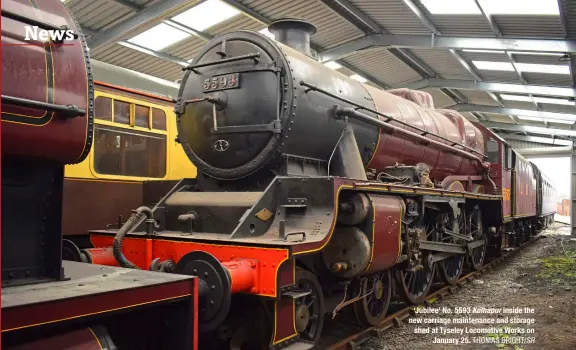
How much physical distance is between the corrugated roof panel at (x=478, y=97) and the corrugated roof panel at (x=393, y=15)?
27.6 ft

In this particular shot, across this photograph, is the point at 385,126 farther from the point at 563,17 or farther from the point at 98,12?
the point at 98,12

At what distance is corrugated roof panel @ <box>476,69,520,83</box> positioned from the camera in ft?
51.2

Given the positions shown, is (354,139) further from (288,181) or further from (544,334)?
(544,334)

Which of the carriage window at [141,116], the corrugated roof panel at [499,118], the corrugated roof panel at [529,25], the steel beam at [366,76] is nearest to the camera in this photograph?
the carriage window at [141,116]

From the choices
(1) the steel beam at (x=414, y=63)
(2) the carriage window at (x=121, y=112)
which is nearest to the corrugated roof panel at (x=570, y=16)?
(1) the steel beam at (x=414, y=63)

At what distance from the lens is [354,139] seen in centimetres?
521

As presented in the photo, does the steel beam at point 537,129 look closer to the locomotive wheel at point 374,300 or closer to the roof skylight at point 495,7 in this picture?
the roof skylight at point 495,7

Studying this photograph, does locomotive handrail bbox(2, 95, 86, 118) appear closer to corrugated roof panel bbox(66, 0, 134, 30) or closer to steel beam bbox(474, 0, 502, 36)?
corrugated roof panel bbox(66, 0, 134, 30)

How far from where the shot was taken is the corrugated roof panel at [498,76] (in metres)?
15.6

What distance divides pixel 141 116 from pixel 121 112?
36 centimetres

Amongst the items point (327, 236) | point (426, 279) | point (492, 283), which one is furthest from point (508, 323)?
point (327, 236)

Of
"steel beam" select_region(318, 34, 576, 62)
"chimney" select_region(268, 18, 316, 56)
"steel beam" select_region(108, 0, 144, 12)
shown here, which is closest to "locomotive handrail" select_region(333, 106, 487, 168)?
"chimney" select_region(268, 18, 316, 56)

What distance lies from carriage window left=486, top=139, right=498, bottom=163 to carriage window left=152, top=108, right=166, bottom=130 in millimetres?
7086

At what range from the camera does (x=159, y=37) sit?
38.5 ft
